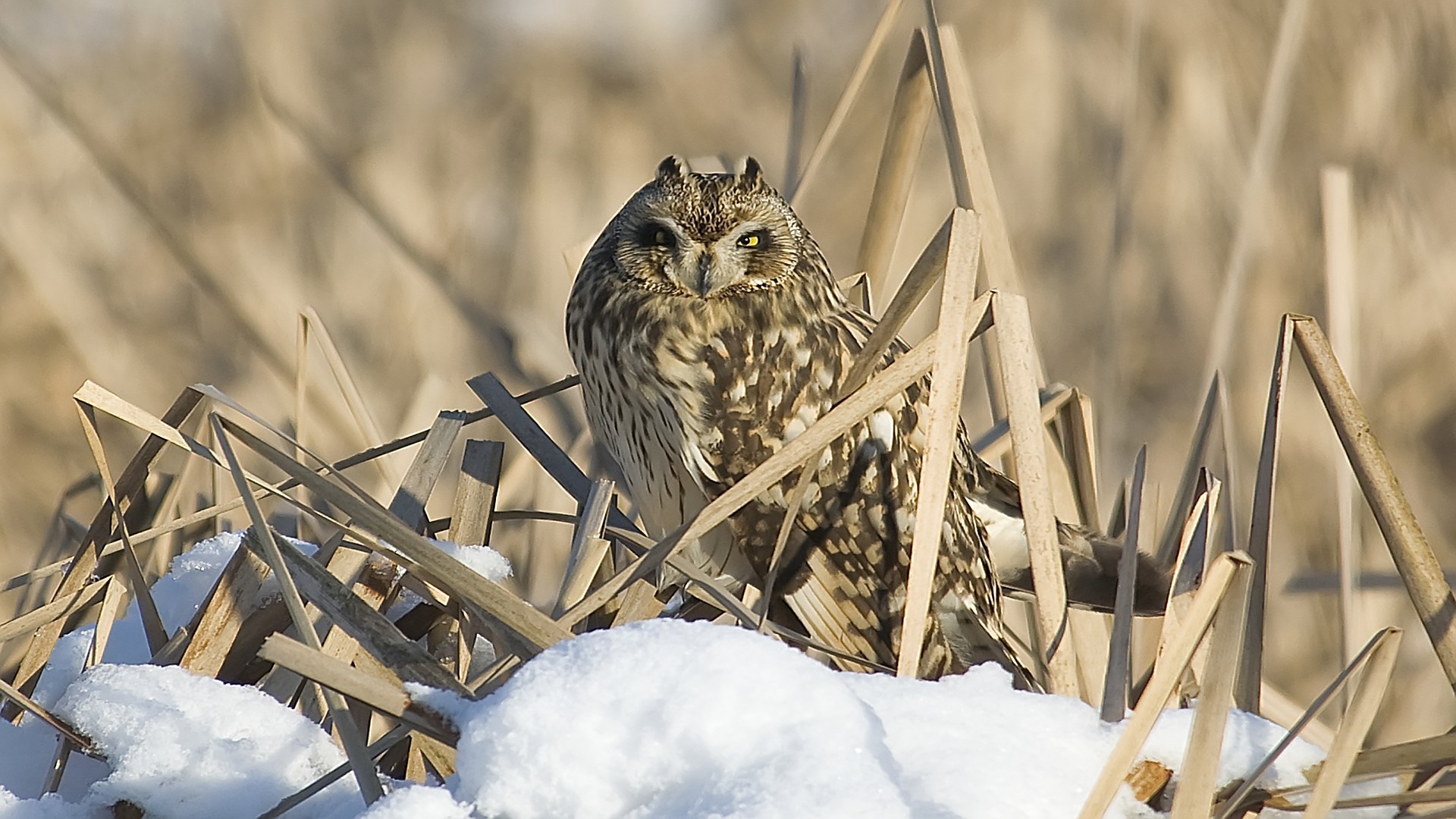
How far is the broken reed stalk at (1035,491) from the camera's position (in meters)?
1.38

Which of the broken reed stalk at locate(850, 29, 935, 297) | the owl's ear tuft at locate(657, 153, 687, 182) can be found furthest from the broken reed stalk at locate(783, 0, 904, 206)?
the owl's ear tuft at locate(657, 153, 687, 182)

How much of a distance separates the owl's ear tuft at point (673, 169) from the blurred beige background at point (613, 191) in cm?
60

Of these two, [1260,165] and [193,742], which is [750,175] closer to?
[1260,165]

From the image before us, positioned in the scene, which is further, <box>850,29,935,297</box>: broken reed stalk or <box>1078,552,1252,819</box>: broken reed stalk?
<box>850,29,935,297</box>: broken reed stalk

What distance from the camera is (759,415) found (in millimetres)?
2248

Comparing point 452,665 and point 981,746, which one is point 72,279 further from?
point 981,746

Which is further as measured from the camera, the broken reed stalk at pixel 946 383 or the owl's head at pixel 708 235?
the owl's head at pixel 708 235

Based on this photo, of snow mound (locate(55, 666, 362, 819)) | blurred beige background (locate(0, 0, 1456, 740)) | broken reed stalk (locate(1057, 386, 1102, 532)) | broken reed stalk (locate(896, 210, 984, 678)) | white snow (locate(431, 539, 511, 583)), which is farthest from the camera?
blurred beige background (locate(0, 0, 1456, 740))

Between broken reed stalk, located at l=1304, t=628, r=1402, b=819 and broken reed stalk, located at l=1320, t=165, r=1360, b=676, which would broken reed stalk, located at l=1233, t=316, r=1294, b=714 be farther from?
broken reed stalk, located at l=1320, t=165, r=1360, b=676

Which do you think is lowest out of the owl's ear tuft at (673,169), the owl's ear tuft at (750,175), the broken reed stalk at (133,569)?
the broken reed stalk at (133,569)

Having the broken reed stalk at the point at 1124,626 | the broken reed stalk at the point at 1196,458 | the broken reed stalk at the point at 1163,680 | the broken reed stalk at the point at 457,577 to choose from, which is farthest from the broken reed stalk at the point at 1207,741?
the broken reed stalk at the point at 1196,458

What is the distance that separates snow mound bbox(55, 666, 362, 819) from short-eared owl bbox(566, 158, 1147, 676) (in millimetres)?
991

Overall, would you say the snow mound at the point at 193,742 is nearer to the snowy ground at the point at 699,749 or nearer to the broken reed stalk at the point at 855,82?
the snowy ground at the point at 699,749

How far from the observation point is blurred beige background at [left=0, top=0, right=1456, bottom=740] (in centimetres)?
285
